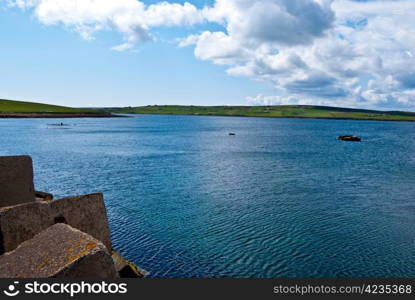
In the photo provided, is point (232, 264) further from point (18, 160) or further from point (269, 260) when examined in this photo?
point (18, 160)

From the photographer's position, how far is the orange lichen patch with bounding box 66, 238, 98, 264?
8.54 m

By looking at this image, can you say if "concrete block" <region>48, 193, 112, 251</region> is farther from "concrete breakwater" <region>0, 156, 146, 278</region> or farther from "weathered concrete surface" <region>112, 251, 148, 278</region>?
"weathered concrete surface" <region>112, 251, 148, 278</region>

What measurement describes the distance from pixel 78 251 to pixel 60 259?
46 centimetres

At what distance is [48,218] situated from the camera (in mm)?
11461

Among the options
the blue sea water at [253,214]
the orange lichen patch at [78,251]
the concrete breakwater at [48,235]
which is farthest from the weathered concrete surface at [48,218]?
the blue sea water at [253,214]

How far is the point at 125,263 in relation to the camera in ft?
47.2

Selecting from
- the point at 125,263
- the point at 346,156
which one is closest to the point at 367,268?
the point at 125,263

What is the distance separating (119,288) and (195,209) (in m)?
19.0

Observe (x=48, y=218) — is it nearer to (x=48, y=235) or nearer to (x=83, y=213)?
(x=83, y=213)

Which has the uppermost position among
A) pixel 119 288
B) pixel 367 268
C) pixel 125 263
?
pixel 119 288

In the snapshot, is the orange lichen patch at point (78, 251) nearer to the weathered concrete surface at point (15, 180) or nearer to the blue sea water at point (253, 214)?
the weathered concrete surface at point (15, 180)

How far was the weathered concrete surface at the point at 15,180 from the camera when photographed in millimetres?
13352

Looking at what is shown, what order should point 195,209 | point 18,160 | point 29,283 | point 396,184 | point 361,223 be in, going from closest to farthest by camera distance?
point 29,283 → point 18,160 → point 361,223 → point 195,209 → point 396,184

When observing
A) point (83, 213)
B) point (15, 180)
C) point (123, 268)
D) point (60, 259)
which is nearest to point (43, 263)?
point (60, 259)
